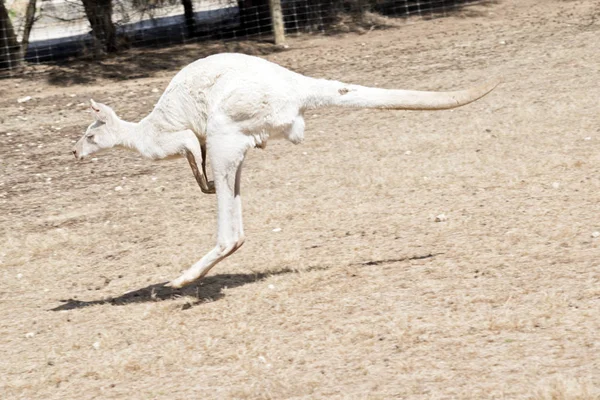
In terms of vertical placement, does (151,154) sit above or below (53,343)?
above

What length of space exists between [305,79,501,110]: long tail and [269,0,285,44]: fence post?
10.4 m

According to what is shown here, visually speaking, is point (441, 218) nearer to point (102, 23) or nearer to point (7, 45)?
point (102, 23)

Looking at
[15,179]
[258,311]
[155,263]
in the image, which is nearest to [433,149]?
[155,263]

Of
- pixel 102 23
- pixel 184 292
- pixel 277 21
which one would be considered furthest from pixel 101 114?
pixel 102 23

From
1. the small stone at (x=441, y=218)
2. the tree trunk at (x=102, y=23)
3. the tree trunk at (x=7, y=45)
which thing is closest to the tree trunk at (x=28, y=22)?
the tree trunk at (x=7, y=45)

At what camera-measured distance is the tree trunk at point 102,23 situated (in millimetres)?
15008

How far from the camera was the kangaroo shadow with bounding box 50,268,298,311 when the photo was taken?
5535mm

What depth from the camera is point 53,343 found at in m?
5.03

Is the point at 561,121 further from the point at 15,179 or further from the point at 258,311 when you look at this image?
the point at 15,179

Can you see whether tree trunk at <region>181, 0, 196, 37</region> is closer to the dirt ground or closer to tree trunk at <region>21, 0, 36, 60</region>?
tree trunk at <region>21, 0, 36, 60</region>

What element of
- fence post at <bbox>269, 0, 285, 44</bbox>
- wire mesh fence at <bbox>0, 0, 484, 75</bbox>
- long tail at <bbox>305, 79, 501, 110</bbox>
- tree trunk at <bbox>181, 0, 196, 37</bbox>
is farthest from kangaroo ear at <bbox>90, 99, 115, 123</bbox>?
tree trunk at <bbox>181, 0, 196, 37</bbox>

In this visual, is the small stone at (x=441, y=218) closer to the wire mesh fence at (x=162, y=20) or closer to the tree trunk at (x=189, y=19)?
the wire mesh fence at (x=162, y=20)

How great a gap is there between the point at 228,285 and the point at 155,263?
3.00ft

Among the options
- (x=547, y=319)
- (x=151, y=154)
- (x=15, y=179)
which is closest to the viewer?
(x=547, y=319)
